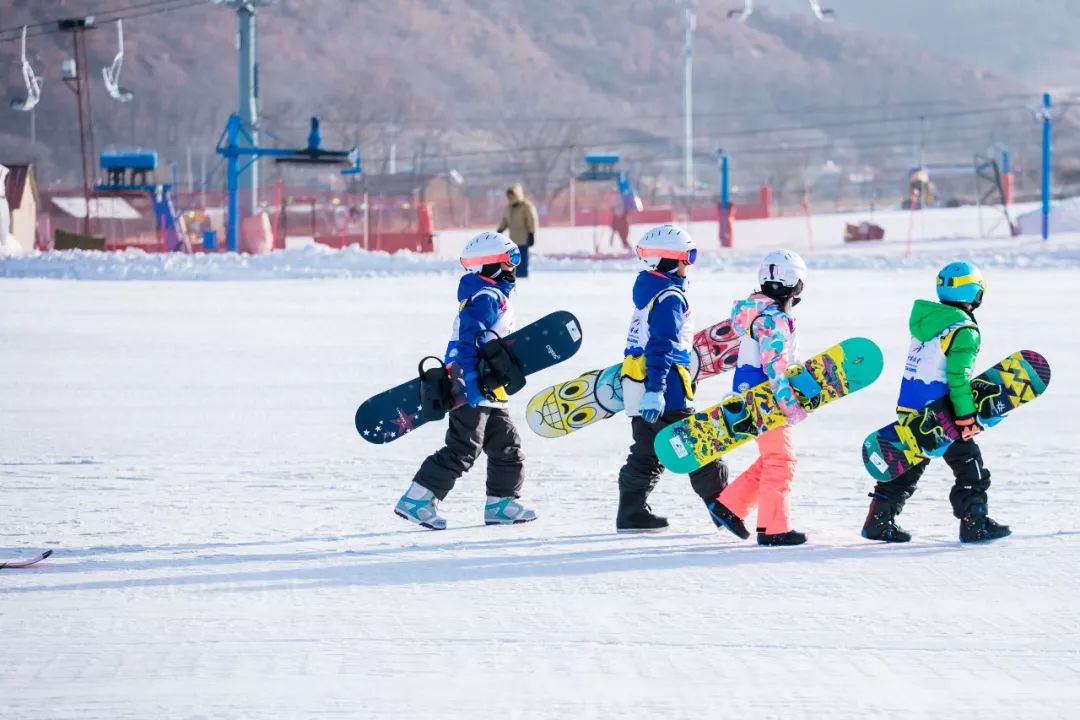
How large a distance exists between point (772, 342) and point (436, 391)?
4.57 feet

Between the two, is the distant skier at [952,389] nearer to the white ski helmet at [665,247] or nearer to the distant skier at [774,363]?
the distant skier at [774,363]

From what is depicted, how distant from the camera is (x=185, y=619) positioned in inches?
202

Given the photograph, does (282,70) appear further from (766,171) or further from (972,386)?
(972,386)

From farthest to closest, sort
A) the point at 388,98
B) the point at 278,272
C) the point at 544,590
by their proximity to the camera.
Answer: the point at 388,98 → the point at 278,272 → the point at 544,590

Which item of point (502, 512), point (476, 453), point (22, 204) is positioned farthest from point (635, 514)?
point (22, 204)

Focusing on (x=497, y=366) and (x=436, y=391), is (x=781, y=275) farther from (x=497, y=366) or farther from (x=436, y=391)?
(x=436, y=391)

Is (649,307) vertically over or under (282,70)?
under

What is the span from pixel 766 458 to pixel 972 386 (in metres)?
0.84

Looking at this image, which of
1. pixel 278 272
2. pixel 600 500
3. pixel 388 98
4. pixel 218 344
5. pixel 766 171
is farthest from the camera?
pixel 388 98

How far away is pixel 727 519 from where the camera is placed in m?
6.40

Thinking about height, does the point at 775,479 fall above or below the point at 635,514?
above

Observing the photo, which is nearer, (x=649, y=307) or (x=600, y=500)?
(x=649, y=307)

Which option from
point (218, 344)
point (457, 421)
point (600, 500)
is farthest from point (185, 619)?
point (218, 344)

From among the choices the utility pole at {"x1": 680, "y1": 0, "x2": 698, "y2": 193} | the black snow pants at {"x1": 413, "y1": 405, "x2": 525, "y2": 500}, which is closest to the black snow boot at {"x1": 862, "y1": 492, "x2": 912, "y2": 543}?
the black snow pants at {"x1": 413, "y1": 405, "x2": 525, "y2": 500}
